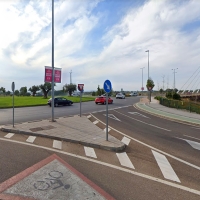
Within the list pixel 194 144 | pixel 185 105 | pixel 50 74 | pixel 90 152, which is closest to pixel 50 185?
pixel 90 152

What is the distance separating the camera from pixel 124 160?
16.3 feet

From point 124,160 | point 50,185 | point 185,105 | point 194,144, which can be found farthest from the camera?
point 185,105

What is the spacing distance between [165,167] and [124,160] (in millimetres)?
1169

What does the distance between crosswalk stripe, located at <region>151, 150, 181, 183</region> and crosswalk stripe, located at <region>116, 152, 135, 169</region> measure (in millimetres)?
826

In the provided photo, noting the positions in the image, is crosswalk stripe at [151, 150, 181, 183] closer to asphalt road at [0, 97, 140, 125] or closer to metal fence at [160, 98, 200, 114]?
asphalt road at [0, 97, 140, 125]

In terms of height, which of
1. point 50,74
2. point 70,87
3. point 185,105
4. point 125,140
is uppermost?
point 70,87

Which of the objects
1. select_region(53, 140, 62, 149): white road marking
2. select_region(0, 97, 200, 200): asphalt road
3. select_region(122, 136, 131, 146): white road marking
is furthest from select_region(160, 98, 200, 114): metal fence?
select_region(53, 140, 62, 149): white road marking

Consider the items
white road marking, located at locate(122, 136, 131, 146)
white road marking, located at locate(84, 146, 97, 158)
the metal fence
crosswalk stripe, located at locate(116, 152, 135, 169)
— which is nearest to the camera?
crosswalk stripe, located at locate(116, 152, 135, 169)

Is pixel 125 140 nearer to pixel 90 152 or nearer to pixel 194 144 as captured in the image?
pixel 90 152

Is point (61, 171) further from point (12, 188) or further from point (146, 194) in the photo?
point (146, 194)

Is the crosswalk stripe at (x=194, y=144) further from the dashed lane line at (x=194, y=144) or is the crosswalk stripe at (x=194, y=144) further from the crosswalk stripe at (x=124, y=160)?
the crosswalk stripe at (x=124, y=160)

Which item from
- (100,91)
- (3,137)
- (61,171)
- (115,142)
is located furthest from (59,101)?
(100,91)

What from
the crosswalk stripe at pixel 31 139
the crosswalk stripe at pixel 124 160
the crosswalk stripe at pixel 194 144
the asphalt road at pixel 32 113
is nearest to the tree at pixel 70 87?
the asphalt road at pixel 32 113

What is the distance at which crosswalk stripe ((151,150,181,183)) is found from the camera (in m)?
3.99
